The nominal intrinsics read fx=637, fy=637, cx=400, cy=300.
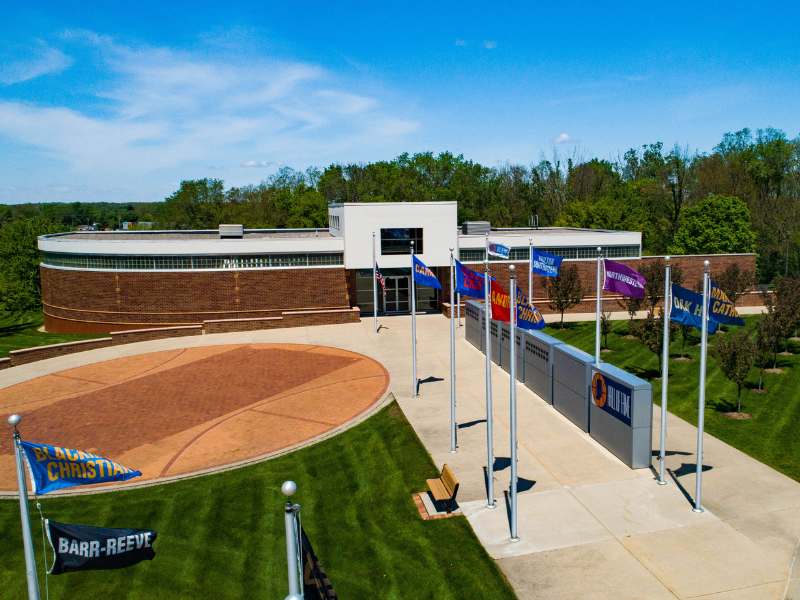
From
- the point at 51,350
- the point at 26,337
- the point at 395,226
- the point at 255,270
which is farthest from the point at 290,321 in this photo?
the point at 26,337

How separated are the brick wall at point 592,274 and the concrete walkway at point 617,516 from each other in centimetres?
2022

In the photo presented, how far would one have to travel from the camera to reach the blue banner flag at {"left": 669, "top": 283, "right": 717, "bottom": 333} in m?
14.9

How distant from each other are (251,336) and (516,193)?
61.4 metres

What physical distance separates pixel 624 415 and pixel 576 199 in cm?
7366

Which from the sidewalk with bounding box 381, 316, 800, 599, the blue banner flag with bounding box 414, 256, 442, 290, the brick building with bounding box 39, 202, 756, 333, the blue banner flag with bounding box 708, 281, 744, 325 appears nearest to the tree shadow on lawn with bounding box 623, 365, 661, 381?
the sidewalk with bounding box 381, 316, 800, 599

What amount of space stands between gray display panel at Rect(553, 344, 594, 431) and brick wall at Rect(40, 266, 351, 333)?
21435mm

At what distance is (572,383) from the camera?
804 inches

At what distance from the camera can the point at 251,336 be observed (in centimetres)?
3641

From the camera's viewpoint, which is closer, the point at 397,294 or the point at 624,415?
the point at 624,415

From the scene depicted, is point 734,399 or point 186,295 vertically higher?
point 186,295

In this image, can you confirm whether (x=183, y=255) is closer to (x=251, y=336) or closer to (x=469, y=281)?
(x=251, y=336)

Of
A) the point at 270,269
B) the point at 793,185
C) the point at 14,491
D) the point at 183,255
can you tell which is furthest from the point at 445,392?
the point at 793,185

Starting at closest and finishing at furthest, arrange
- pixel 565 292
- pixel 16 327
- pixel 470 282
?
pixel 470 282 → pixel 565 292 → pixel 16 327

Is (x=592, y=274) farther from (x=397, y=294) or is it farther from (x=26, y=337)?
(x=26, y=337)
